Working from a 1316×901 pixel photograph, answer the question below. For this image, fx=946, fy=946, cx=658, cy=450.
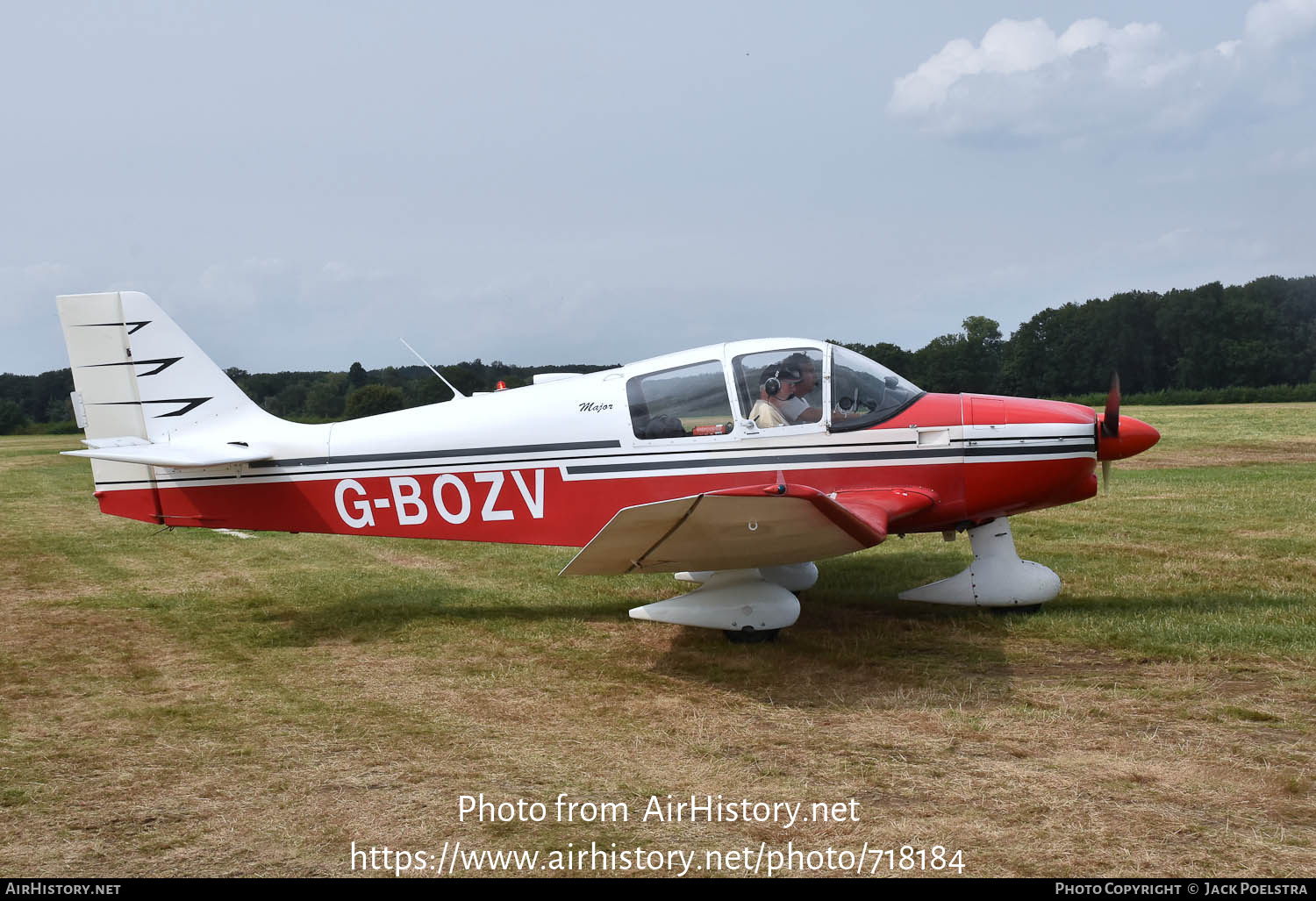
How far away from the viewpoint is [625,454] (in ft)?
22.8

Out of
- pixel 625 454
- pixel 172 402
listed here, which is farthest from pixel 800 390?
pixel 172 402

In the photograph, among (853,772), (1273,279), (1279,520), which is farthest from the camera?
(1273,279)

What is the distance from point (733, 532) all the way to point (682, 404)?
1560mm

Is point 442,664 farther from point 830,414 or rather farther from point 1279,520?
point 1279,520

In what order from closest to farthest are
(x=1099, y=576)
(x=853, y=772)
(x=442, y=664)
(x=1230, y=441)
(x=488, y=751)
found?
(x=853, y=772) → (x=488, y=751) → (x=442, y=664) → (x=1099, y=576) → (x=1230, y=441)

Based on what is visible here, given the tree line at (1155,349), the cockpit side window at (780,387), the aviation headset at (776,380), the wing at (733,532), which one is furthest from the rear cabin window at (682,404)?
the tree line at (1155,349)

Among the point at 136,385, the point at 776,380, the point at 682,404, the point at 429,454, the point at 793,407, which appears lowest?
the point at 429,454

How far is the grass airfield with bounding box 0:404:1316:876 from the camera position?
371 cm

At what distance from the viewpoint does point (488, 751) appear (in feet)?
15.4

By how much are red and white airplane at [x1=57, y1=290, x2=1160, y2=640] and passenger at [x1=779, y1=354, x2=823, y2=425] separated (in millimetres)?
17

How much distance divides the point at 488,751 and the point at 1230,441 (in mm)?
21304

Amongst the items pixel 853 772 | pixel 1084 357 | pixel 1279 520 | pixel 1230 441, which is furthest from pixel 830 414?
pixel 1084 357

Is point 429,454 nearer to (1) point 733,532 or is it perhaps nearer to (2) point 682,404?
(2) point 682,404

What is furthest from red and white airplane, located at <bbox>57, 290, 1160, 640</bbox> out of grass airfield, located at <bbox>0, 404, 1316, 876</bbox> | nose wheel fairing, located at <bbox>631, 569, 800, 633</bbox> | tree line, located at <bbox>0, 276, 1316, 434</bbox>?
tree line, located at <bbox>0, 276, 1316, 434</bbox>
